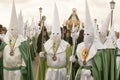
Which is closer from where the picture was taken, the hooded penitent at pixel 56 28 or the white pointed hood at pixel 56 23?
the hooded penitent at pixel 56 28

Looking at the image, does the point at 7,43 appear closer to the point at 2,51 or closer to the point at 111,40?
the point at 2,51

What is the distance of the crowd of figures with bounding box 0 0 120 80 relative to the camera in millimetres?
9758

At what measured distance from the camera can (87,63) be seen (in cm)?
970

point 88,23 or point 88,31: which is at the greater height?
point 88,23

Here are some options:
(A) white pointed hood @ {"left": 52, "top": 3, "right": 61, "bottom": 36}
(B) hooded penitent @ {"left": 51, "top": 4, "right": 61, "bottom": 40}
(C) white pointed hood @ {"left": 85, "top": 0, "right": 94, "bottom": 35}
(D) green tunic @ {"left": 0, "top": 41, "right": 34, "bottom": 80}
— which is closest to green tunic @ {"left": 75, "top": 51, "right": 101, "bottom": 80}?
(C) white pointed hood @ {"left": 85, "top": 0, "right": 94, "bottom": 35}

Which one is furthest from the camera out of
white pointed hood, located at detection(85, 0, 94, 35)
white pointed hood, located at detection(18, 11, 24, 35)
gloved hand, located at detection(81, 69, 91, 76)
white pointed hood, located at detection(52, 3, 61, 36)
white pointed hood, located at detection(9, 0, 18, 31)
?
white pointed hood, located at detection(52, 3, 61, 36)

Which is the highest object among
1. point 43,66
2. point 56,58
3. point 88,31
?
point 88,31

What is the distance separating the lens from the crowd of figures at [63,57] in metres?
9.76

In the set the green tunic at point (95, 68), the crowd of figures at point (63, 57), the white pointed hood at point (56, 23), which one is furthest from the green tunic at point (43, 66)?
the green tunic at point (95, 68)

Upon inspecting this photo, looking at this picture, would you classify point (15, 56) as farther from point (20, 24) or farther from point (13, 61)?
point (20, 24)

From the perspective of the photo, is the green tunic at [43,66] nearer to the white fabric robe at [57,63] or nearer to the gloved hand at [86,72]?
the white fabric robe at [57,63]

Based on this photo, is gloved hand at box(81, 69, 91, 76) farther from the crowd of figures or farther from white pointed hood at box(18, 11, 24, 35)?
white pointed hood at box(18, 11, 24, 35)

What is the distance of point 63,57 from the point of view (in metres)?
10.8

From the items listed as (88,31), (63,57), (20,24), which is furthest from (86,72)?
(20,24)
